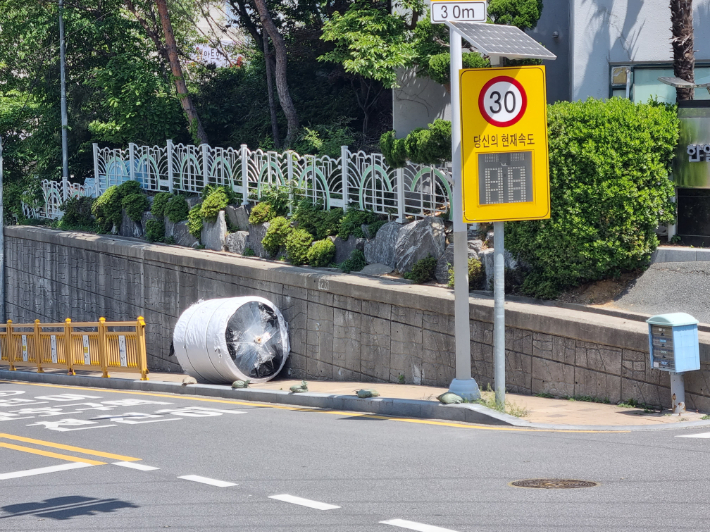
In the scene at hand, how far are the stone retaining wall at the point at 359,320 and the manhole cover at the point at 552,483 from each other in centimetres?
350

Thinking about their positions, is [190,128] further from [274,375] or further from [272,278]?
[274,375]

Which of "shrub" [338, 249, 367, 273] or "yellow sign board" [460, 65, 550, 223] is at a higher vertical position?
"yellow sign board" [460, 65, 550, 223]

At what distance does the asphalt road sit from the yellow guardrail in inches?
254

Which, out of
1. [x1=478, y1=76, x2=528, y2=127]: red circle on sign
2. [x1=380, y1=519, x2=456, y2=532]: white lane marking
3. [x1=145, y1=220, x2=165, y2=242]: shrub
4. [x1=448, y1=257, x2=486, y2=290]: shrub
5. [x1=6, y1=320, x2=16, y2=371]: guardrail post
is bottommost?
[x1=6, y1=320, x2=16, y2=371]: guardrail post

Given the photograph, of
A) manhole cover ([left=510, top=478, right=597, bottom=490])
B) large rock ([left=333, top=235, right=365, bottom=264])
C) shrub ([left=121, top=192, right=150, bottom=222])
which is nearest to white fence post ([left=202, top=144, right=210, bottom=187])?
shrub ([left=121, top=192, right=150, bottom=222])

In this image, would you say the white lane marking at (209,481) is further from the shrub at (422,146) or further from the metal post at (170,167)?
the metal post at (170,167)

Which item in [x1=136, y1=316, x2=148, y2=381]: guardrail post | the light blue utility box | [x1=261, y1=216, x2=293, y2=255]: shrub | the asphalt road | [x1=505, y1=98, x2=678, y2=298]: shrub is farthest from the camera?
[x1=261, y1=216, x2=293, y2=255]: shrub

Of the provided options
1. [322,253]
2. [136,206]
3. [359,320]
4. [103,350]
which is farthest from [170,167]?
[359,320]

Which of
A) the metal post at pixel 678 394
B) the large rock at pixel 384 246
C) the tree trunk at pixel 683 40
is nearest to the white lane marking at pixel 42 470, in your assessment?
the metal post at pixel 678 394

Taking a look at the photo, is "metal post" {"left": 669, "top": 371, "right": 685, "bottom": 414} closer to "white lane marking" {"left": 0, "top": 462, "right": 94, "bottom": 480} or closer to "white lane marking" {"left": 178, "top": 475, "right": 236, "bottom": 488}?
"white lane marking" {"left": 178, "top": 475, "right": 236, "bottom": 488}

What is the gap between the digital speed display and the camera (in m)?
10.3

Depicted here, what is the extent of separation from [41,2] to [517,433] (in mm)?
25055

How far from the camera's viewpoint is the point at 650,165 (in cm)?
1216

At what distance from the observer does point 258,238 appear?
19.5 meters
